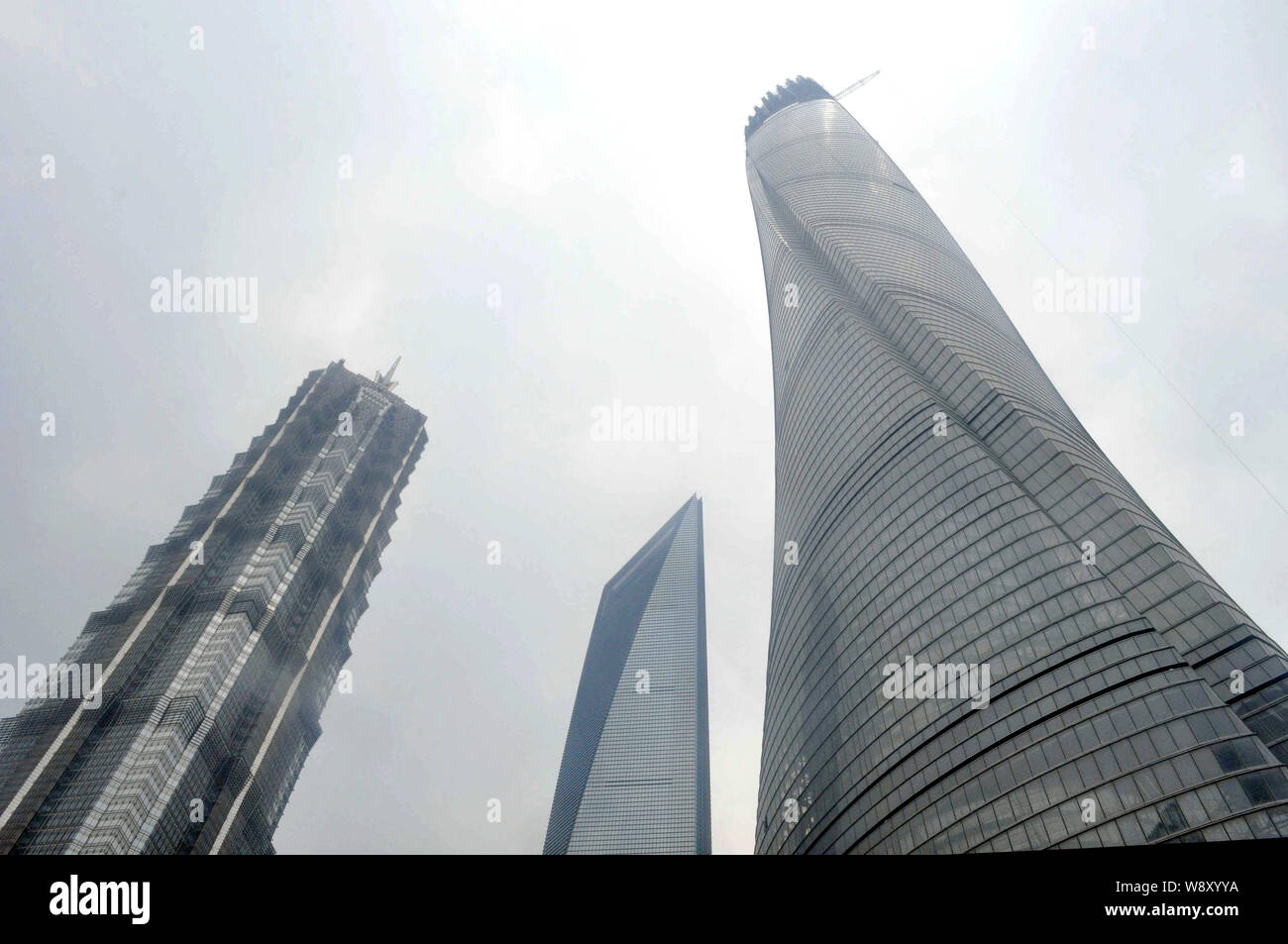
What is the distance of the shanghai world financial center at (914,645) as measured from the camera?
52312 mm

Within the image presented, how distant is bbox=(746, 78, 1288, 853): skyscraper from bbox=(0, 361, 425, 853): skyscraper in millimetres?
112712

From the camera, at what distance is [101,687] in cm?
15988

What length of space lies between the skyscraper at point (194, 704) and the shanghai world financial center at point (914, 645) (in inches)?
25.6

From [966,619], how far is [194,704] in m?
142

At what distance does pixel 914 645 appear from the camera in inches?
2805

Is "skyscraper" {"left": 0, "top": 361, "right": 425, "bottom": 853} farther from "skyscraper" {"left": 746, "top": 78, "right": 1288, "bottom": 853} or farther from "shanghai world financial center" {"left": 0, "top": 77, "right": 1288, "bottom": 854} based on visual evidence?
"skyscraper" {"left": 746, "top": 78, "right": 1288, "bottom": 853}

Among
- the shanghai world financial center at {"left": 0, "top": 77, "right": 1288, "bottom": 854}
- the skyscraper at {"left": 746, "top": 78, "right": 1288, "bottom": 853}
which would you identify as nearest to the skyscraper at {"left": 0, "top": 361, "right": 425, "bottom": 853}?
the shanghai world financial center at {"left": 0, "top": 77, "right": 1288, "bottom": 854}

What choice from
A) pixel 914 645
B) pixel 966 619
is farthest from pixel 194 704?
pixel 966 619

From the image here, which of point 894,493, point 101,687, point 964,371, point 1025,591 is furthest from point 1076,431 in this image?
point 101,687

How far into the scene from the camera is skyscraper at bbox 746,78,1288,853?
166 ft

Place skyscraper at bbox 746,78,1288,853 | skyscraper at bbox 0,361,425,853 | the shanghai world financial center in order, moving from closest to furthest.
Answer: skyscraper at bbox 746,78,1288,853
the shanghai world financial center
skyscraper at bbox 0,361,425,853

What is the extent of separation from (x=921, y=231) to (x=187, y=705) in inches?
5762

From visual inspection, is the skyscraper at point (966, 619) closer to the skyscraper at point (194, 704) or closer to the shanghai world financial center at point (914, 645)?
the shanghai world financial center at point (914, 645)
